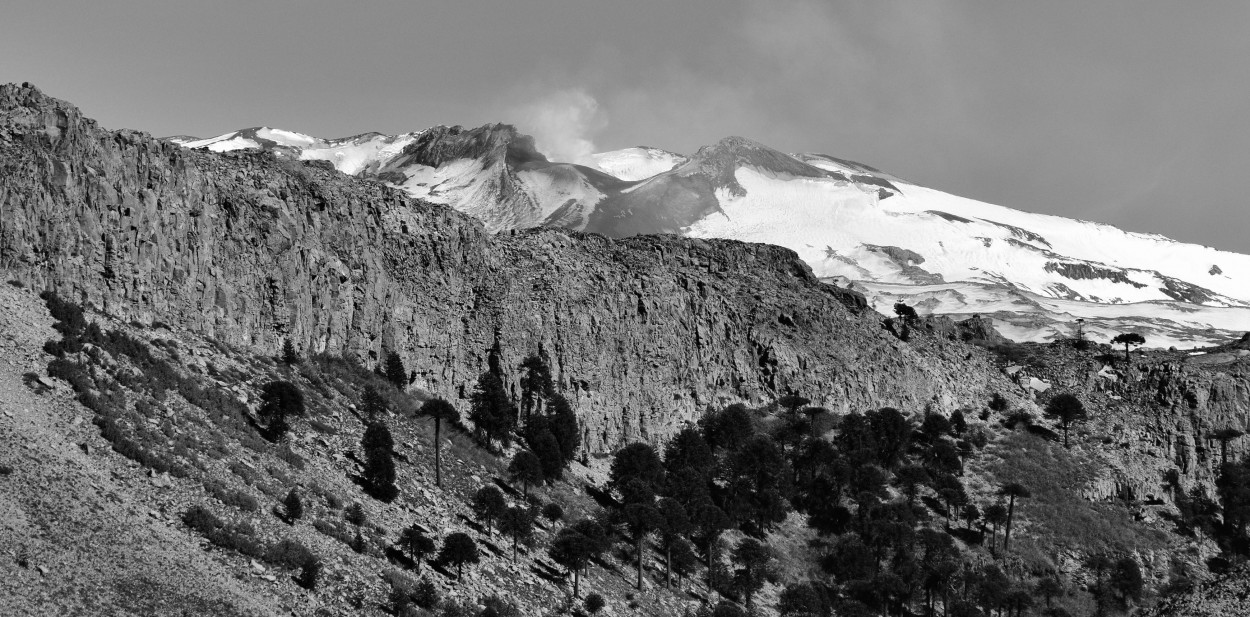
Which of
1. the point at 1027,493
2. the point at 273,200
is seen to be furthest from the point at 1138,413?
the point at 273,200

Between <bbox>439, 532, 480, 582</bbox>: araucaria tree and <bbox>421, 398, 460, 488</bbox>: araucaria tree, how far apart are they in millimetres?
12725

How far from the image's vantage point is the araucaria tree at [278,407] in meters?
70.3

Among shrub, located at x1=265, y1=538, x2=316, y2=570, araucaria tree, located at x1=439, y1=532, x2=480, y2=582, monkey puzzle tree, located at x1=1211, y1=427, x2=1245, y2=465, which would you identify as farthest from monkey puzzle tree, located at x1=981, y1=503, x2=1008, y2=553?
shrub, located at x1=265, y1=538, x2=316, y2=570

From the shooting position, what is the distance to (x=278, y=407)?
234ft

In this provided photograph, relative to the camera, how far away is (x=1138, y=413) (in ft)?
456

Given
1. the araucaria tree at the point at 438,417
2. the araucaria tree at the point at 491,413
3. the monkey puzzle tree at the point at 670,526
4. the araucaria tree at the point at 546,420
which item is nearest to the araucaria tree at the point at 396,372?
the araucaria tree at the point at 438,417

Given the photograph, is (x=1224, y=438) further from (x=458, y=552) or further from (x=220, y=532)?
(x=220, y=532)

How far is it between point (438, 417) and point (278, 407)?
13243mm

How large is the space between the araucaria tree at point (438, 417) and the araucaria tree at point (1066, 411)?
74.9 metres

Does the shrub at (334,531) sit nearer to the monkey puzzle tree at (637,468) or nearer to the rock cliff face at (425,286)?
the rock cliff face at (425,286)

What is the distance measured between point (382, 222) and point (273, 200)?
11585mm

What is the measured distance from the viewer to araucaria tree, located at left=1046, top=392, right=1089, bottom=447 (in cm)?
13082

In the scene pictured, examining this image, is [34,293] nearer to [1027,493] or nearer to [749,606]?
[749,606]

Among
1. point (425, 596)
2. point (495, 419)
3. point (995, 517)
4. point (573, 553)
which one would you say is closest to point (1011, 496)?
point (995, 517)
